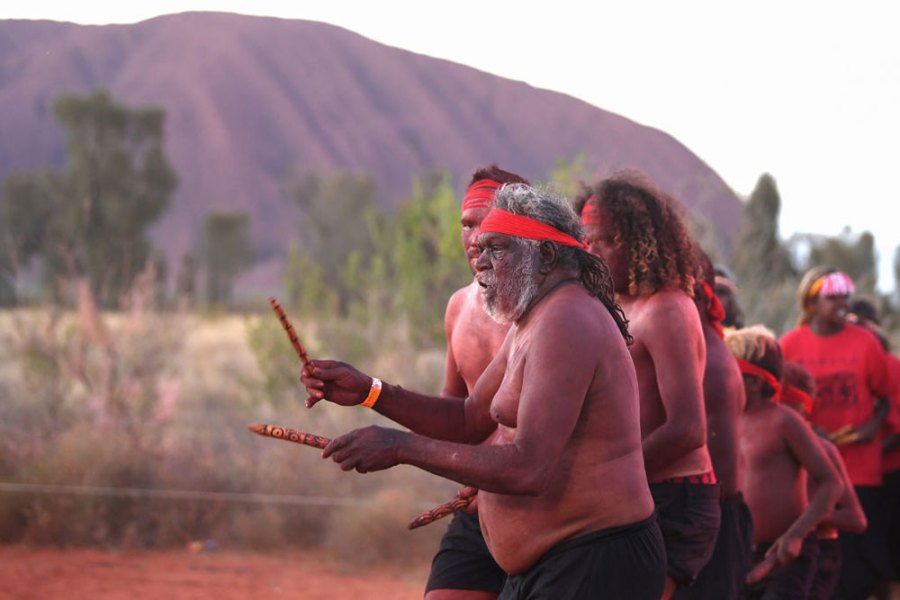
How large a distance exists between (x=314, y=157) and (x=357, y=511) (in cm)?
4628

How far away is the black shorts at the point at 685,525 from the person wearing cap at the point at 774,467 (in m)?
1.23

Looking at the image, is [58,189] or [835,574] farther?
[58,189]

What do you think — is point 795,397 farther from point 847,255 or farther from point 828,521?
point 847,255

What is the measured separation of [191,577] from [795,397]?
5641 millimetres

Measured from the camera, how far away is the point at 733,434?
4461mm

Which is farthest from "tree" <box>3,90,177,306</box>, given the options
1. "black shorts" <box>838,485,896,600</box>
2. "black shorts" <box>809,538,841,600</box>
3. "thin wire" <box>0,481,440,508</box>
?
"black shorts" <box>809,538,841,600</box>

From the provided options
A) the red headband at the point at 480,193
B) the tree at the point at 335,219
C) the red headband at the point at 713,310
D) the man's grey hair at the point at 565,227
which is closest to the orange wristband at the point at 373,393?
the man's grey hair at the point at 565,227

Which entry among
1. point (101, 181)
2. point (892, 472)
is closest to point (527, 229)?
point (892, 472)

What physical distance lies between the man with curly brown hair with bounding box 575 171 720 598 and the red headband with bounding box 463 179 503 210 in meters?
0.32

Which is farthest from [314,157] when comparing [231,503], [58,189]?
[231,503]

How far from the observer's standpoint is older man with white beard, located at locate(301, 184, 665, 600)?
2783 millimetres

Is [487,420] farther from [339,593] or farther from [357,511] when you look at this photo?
[357,511]

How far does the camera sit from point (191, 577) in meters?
9.73

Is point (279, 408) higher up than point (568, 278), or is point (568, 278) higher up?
point (568, 278)
